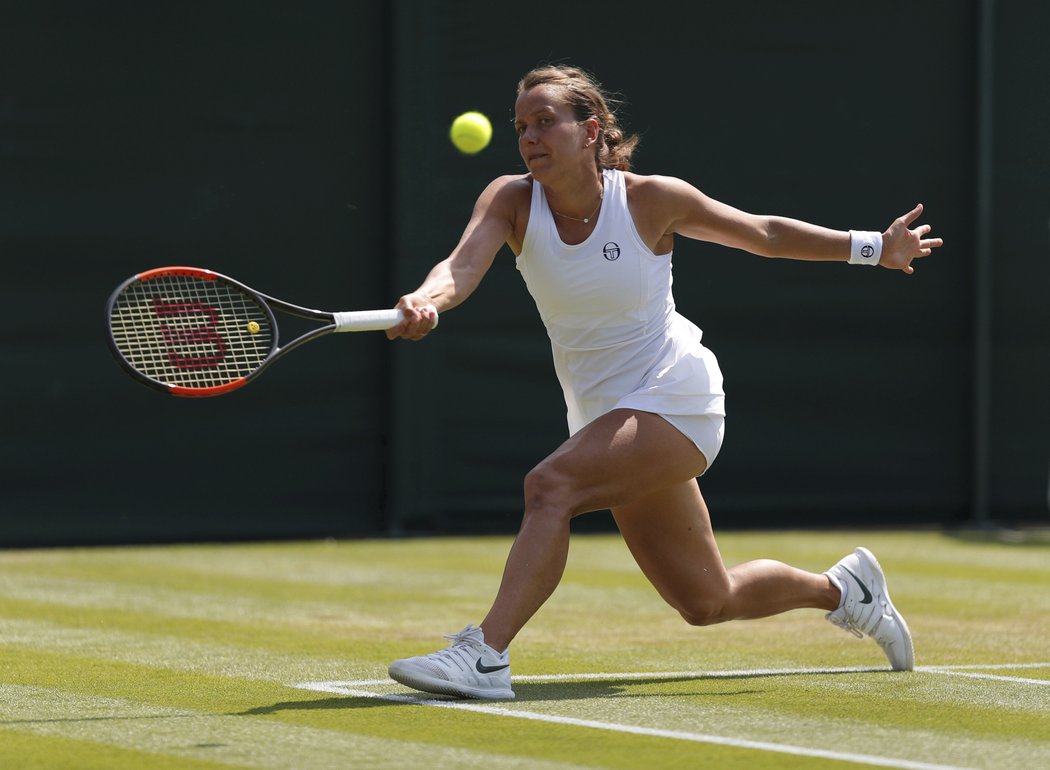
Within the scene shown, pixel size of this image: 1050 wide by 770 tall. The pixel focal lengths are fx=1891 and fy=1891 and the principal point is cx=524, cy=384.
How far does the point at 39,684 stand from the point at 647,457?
1.58 meters

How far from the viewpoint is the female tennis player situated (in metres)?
4.45

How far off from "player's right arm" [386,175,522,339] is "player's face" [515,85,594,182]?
13 cm

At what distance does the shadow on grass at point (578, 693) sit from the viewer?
4.23 m

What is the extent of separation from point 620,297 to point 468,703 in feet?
3.40

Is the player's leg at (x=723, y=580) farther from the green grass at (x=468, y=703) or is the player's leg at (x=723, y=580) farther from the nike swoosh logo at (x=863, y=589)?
the green grass at (x=468, y=703)

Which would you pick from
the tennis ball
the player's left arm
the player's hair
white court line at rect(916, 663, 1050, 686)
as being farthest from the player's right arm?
the tennis ball

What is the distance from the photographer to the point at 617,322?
180 inches

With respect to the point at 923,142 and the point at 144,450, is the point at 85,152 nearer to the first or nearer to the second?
the point at 144,450

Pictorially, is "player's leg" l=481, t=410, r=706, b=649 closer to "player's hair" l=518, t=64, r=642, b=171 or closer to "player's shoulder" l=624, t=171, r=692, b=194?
"player's shoulder" l=624, t=171, r=692, b=194

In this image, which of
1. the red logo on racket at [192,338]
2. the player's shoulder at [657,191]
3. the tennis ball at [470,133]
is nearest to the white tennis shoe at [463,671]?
the red logo on racket at [192,338]

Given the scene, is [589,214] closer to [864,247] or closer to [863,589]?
[864,247]

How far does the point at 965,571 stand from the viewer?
812 centimetres

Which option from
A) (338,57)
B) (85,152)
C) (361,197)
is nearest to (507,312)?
(361,197)

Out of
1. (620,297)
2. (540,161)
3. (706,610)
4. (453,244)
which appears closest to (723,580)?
(706,610)
